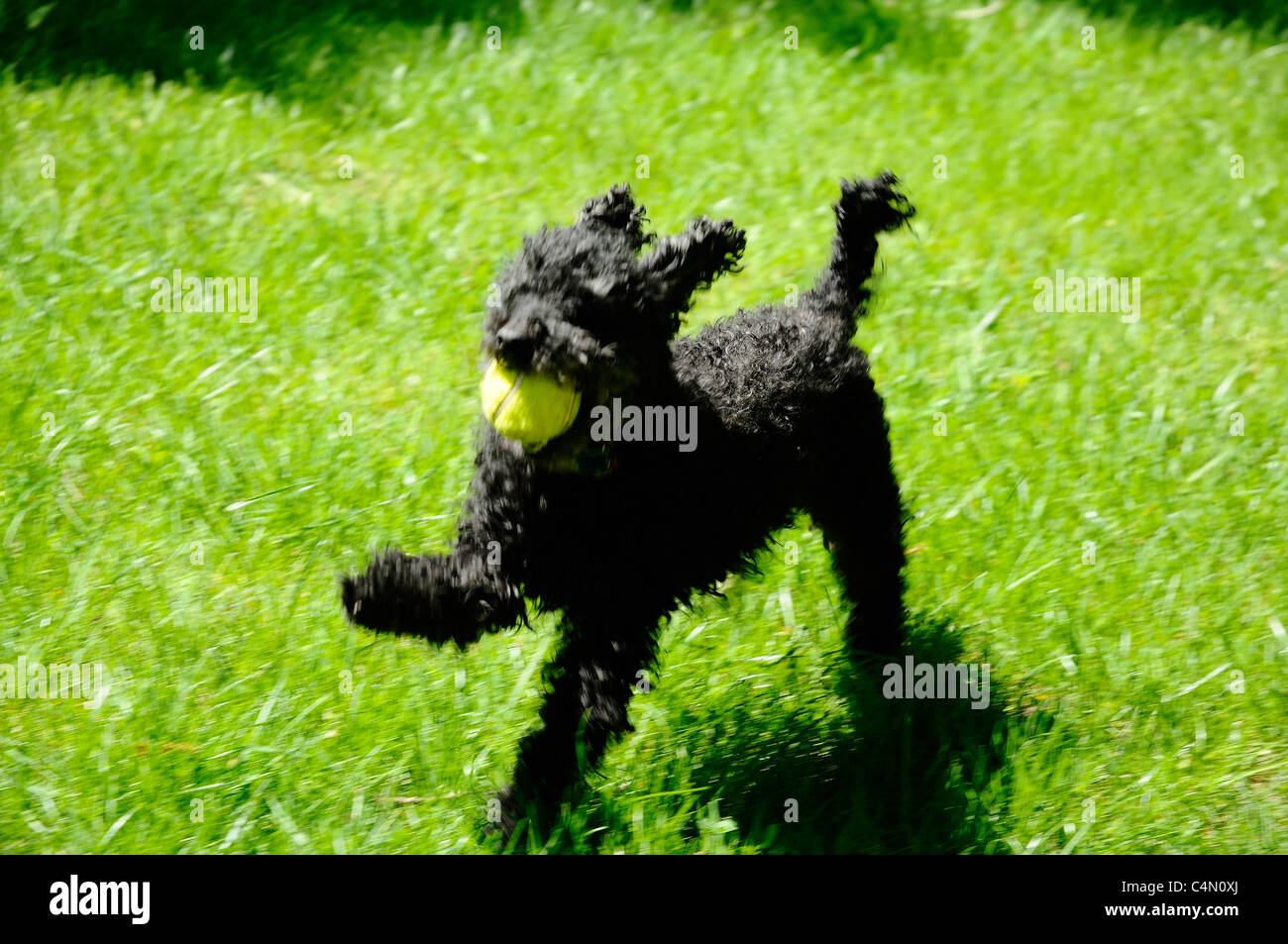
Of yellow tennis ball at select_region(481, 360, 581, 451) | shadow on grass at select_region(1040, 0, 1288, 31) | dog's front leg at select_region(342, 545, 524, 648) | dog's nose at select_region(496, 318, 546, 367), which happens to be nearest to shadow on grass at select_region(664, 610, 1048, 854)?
dog's front leg at select_region(342, 545, 524, 648)

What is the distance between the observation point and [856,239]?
13.8 ft

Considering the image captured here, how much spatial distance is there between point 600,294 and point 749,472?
2.69 ft

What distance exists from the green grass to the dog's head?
4.56ft

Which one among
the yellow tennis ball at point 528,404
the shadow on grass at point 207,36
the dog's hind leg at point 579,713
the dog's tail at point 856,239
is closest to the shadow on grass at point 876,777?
the dog's hind leg at point 579,713

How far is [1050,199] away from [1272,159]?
1.57 meters

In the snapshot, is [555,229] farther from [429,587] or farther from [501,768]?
[501,768]

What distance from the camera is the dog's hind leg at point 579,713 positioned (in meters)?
3.35

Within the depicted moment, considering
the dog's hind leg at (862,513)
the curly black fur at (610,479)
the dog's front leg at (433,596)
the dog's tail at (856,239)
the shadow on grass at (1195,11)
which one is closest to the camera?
the curly black fur at (610,479)

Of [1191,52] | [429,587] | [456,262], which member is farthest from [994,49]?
[429,587]

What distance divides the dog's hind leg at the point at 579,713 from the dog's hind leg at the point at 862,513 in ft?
3.01

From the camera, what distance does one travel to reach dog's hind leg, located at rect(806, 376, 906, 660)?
400 centimetres

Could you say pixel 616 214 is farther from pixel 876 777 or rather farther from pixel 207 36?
pixel 207 36

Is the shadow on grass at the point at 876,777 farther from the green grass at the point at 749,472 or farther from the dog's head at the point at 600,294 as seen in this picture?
the dog's head at the point at 600,294
